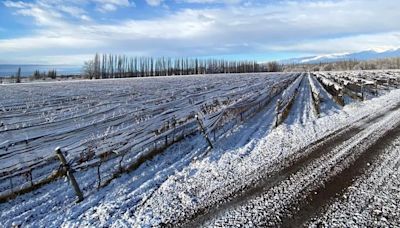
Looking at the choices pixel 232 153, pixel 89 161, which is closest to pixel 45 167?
pixel 89 161

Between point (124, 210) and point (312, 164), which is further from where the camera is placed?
point (312, 164)

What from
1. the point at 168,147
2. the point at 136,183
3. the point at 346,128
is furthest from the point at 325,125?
the point at 136,183

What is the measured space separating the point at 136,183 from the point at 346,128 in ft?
32.2

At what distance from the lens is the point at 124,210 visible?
289 inches

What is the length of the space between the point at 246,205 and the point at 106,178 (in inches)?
172

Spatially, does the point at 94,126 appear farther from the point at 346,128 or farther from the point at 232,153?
the point at 346,128

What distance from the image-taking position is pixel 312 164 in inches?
387

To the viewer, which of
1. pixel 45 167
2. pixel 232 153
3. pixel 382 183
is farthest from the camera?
pixel 232 153

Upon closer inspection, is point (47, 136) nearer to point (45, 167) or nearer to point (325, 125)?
point (45, 167)

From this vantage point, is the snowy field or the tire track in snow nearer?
the tire track in snow

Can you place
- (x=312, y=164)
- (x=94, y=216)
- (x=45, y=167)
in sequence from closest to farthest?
(x=94, y=216) < (x=312, y=164) < (x=45, y=167)

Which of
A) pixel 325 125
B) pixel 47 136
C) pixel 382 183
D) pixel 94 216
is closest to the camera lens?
pixel 94 216

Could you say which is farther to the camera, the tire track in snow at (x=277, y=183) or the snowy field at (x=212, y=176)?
the snowy field at (x=212, y=176)

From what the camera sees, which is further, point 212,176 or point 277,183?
point 212,176
